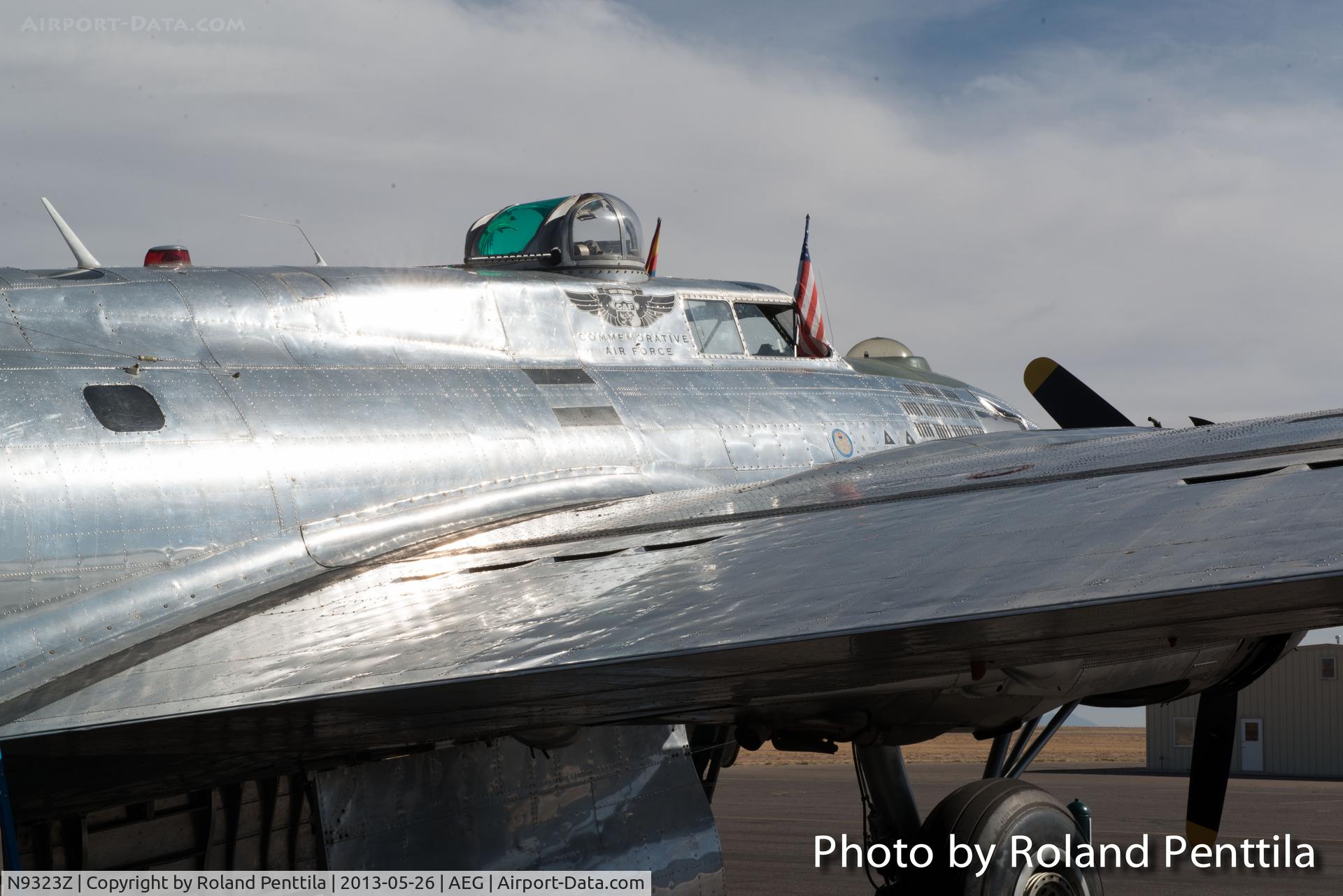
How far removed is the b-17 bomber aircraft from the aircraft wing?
1.1 inches

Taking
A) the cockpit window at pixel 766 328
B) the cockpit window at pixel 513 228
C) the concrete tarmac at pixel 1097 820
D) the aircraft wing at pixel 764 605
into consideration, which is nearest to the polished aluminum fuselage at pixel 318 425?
the cockpit window at pixel 766 328

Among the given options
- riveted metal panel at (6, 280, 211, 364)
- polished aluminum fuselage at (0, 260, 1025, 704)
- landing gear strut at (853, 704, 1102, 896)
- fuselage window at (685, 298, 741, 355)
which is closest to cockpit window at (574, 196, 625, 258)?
polished aluminum fuselage at (0, 260, 1025, 704)

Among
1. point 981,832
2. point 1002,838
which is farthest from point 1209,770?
point 981,832

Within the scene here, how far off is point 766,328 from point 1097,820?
1384 centimetres

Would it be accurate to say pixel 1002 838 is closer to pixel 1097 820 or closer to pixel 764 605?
pixel 764 605

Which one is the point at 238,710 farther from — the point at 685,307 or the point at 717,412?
the point at 685,307

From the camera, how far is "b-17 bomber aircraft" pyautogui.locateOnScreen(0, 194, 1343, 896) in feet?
14.8

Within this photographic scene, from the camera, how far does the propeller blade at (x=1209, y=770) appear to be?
970cm

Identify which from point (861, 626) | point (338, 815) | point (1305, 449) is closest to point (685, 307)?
point (338, 815)

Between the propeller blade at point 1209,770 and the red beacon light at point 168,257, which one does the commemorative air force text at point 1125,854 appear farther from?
the red beacon light at point 168,257

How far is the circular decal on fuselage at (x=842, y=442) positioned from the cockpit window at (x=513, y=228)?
9.61 feet

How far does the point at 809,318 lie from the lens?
38.8 feet

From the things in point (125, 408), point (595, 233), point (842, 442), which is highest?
point (595, 233)

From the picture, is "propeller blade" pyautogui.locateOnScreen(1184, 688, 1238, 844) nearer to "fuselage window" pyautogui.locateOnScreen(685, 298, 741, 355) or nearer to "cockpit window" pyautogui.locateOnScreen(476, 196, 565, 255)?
"fuselage window" pyautogui.locateOnScreen(685, 298, 741, 355)
